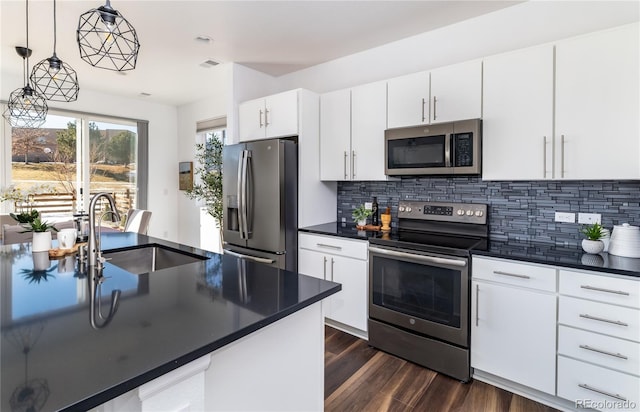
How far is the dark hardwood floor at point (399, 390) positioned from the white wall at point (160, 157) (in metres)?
4.54

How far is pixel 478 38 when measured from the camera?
2691 mm

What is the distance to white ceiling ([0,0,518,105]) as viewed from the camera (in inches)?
100

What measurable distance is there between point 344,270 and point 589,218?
1.76 metres

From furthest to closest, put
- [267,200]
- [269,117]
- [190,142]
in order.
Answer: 1. [190,142]
2. [269,117]
3. [267,200]

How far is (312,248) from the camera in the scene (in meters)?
3.05

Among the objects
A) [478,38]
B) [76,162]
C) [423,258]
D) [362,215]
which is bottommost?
[423,258]

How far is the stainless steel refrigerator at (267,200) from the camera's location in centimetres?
300

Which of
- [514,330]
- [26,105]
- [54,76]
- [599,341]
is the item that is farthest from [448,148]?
[26,105]

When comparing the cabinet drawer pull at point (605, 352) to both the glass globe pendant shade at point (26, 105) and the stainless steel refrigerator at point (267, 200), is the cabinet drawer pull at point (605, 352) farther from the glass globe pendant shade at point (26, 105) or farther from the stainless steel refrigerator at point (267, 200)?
the glass globe pendant shade at point (26, 105)

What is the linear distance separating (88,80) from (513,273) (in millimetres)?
5396

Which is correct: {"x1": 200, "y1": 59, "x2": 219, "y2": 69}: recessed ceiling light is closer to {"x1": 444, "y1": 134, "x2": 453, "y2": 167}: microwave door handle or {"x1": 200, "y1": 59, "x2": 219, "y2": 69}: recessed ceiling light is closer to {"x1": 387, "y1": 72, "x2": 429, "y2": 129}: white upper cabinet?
{"x1": 387, "y1": 72, "x2": 429, "y2": 129}: white upper cabinet

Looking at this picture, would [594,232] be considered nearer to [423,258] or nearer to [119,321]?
[423,258]

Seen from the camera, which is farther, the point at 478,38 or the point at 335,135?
the point at 335,135

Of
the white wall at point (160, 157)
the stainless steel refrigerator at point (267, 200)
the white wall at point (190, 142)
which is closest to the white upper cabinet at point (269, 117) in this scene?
the stainless steel refrigerator at point (267, 200)
